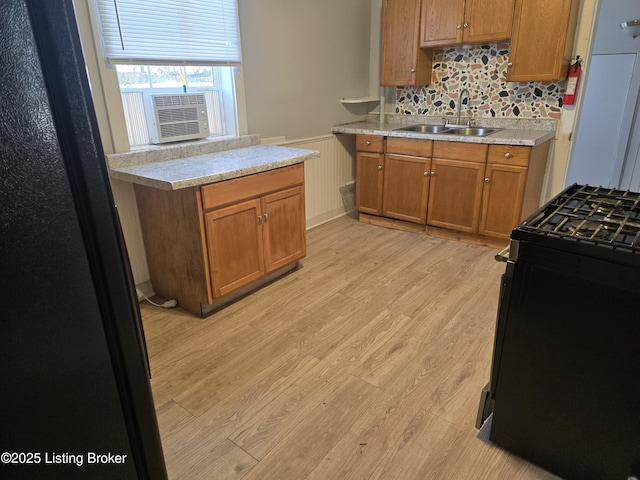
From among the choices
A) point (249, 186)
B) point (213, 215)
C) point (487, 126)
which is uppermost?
point (487, 126)

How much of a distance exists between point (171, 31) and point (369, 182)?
6.99 ft

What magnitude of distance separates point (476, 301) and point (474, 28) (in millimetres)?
2243

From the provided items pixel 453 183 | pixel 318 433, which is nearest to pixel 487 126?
pixel 453 183

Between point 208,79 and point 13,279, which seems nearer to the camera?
point 13,279

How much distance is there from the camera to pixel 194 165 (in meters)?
2.50

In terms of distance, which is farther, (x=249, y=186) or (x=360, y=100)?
(x=360, y=100)

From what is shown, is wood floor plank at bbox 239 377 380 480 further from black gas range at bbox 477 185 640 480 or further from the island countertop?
the island countertop

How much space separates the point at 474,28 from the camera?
3.34m

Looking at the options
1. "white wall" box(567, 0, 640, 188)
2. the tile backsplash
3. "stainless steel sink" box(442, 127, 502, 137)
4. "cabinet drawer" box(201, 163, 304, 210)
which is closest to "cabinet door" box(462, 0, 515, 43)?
the tile backsplash

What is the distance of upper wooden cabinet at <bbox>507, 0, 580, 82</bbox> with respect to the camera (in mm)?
2953

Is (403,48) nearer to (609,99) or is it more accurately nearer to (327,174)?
(327,174)

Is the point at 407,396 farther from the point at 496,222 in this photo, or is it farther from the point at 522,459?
the point at 496,222

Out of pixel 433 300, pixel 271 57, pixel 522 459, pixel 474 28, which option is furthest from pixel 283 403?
pixel 474 28

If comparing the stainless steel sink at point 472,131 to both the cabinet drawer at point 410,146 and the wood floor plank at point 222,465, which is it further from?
the wood floor plank at point 222,465
